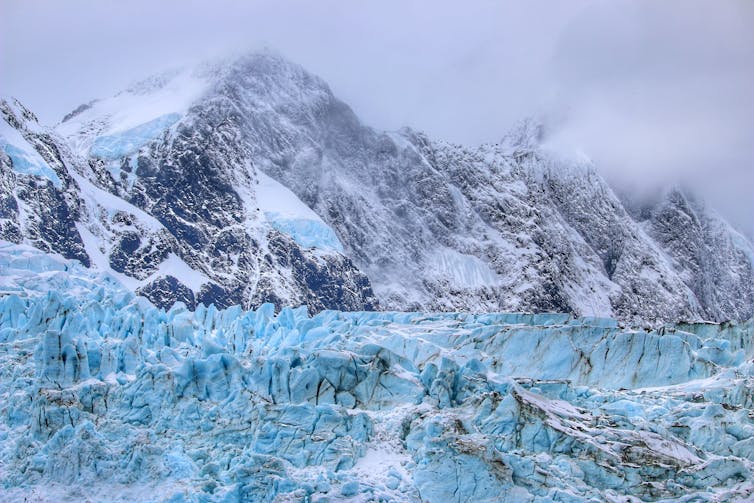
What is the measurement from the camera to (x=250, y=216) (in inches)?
6604

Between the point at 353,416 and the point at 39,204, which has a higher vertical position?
the point at 39,204

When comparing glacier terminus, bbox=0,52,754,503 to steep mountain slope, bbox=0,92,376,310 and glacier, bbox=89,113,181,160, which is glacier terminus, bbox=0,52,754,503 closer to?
steep mountain slope, bbox=0,92,376,310

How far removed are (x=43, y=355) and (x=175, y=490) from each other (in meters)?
13.6

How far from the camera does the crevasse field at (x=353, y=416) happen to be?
179ft

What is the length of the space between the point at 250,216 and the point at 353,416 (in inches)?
4381

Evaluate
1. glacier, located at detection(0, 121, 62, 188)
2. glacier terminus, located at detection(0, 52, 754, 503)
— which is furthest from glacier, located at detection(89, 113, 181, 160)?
glacier terminus, located at detection(0, 52, 754, 503)

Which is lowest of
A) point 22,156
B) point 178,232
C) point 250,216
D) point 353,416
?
point 353,416

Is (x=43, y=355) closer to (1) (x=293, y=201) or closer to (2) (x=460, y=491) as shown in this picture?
(2) (x=460, y=491)

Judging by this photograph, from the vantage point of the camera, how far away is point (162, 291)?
143 metres

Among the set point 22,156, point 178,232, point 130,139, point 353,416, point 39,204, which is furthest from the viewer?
point 130,139

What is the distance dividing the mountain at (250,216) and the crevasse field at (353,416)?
238 ft

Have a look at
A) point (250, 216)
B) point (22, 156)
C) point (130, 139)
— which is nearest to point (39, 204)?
point (22, 156)

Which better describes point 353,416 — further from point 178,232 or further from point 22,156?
point 178,232

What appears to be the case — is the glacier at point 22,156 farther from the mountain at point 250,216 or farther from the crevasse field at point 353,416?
the crevasse field at point 353,416
